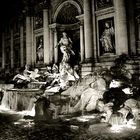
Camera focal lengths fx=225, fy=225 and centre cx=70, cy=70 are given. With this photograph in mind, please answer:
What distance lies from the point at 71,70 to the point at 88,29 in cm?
381

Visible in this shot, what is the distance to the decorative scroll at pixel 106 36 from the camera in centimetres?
1746

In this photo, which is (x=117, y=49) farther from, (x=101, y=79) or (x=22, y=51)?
(x=22, y=51)

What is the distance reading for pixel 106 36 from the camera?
17625 millimetres

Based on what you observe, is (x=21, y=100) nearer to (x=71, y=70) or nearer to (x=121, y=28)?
(x=71, y=70)

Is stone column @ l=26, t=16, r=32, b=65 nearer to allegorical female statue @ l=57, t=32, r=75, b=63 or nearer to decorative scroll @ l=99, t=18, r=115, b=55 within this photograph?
allegorical female statue @ l=57, t=32, r=75, b=63

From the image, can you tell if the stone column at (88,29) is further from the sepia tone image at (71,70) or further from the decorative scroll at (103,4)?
the decorative scroll at (103,4)

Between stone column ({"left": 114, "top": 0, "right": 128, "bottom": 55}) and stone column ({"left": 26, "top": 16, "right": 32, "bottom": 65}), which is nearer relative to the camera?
stone column ({"left": 114, "top": 0, "right": 128, "bottom": 55})

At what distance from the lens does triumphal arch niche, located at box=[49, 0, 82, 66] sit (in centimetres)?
2155

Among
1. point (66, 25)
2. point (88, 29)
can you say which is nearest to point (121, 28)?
point (88, 29)

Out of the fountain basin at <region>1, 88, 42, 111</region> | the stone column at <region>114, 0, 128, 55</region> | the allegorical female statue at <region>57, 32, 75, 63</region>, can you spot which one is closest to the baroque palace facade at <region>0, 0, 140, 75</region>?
the stone column at <region>114, 0, 128, 55</region>

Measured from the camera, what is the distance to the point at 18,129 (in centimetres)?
930

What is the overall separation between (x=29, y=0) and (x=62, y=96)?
15.8 m

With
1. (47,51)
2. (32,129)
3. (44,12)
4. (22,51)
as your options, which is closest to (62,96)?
(32,129)

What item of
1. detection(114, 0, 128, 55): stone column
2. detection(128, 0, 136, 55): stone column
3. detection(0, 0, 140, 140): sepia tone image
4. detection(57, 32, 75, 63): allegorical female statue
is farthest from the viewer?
detection(57, 32, 75, 63): allegorical female statue
